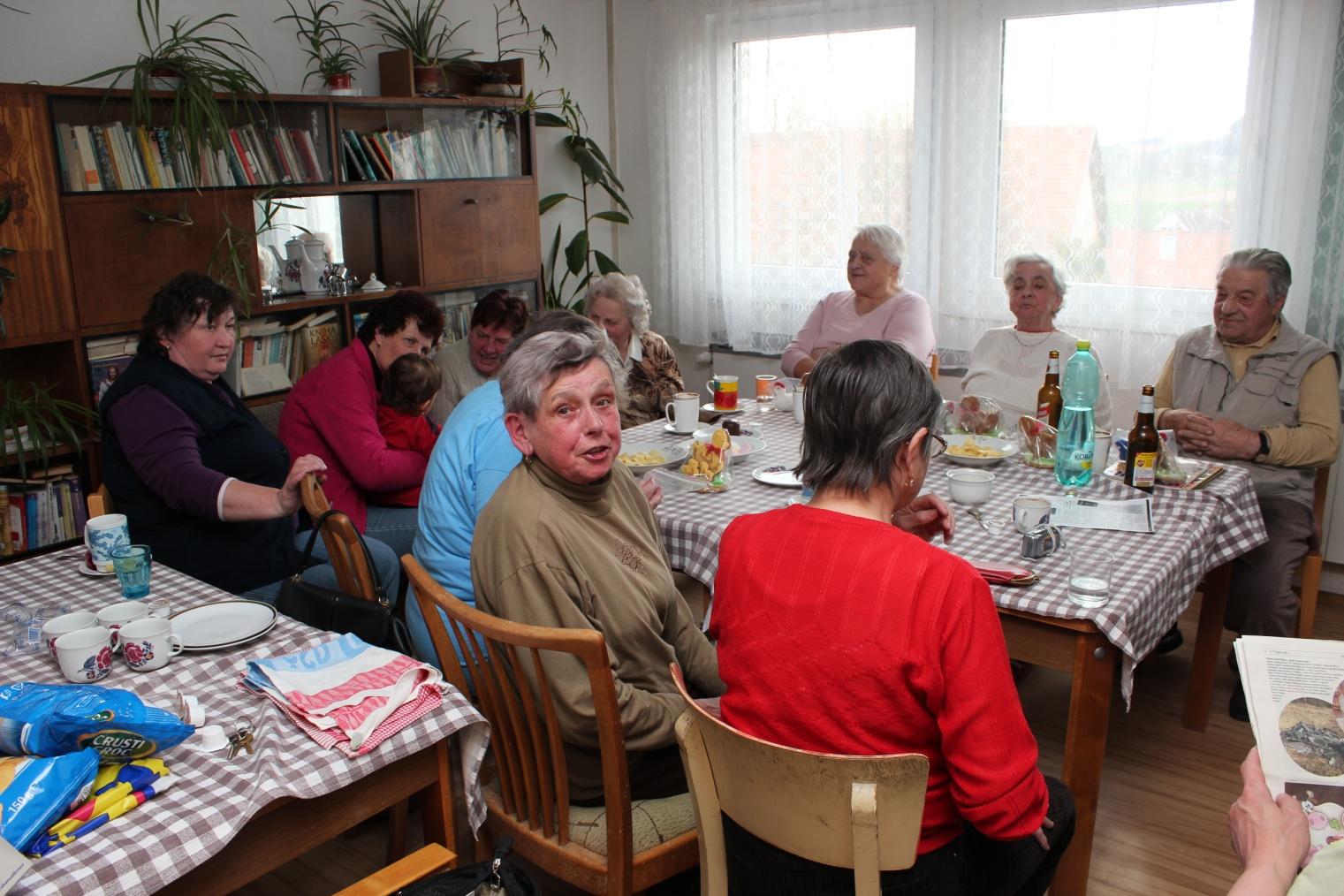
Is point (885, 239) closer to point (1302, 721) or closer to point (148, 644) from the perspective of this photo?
point (1302, 721)

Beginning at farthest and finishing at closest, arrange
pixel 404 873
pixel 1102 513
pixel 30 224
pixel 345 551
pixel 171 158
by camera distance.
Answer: pixel 171 158, pixel 30 224, pixel 1102 513, pixel 345 551, pixel 404 873

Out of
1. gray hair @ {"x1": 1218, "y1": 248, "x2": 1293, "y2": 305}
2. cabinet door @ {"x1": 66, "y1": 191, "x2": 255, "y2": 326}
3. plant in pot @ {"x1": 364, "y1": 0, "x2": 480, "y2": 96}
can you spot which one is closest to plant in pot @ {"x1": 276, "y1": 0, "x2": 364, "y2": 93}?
plant in pot @ {"x1": 364, "y1": 0, "x2": 480, "y2": 96}

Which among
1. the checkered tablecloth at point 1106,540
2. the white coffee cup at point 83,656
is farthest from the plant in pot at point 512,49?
the white coffee cup at point 83,656

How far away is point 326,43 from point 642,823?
340 centimetres

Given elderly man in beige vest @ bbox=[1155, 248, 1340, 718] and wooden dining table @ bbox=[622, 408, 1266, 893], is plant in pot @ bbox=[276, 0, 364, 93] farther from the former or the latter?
elderly man in beige vest @ bbox=[1155, 248, 1340, 718]

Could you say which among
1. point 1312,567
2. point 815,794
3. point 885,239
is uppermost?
point 885,239

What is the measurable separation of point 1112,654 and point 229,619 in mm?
1552

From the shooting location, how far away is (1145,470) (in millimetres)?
2434

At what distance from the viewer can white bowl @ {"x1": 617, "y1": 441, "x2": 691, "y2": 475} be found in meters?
2.74

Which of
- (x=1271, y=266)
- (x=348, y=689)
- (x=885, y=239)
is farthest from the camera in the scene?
(x=885, y=239)

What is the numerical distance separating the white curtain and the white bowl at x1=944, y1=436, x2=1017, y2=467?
1421mm

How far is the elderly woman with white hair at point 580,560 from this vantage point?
5.43 feet

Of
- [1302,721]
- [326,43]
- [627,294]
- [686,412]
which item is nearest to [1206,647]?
[686,412]

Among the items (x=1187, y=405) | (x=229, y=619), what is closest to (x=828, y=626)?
(x=229, y=619)
